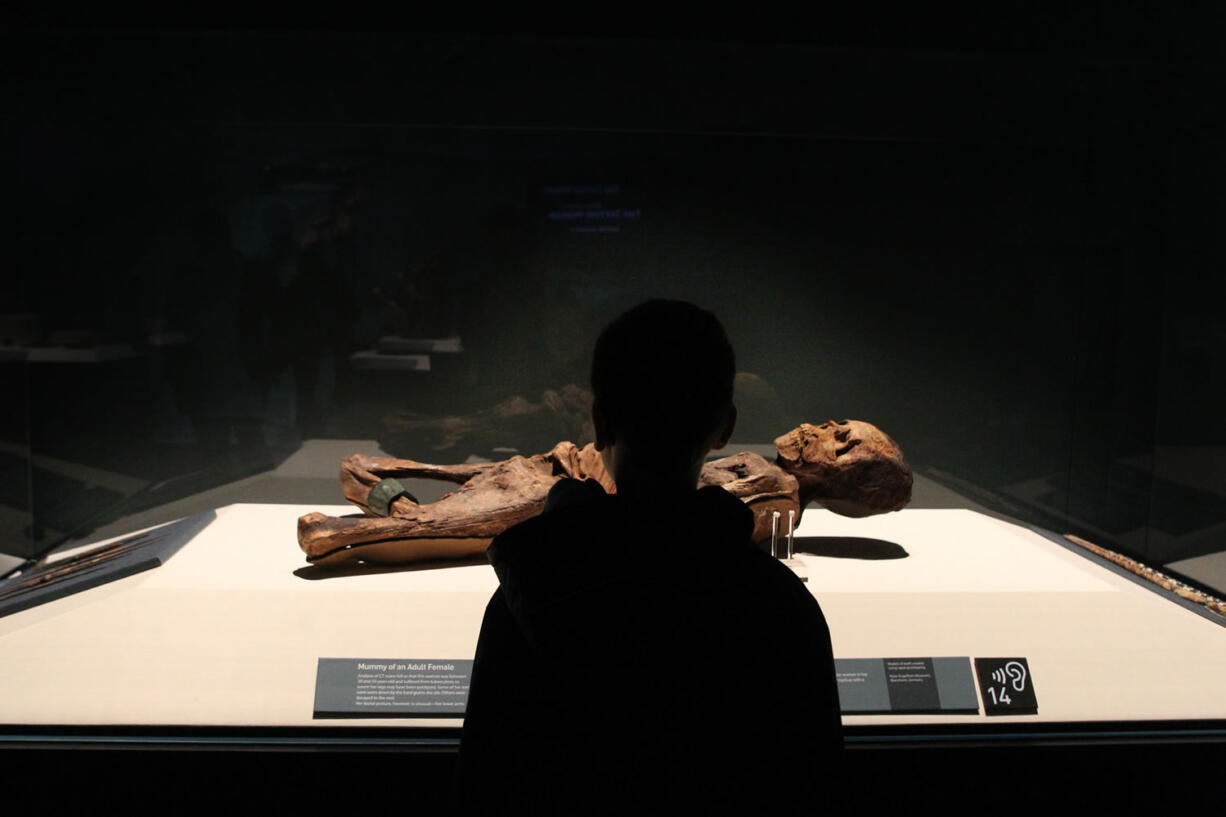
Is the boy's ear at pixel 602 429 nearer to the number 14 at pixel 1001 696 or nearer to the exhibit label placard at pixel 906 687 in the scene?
the exhibit label placard at pixel 906 687

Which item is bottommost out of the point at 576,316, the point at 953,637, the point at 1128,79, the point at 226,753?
the point at 226,753

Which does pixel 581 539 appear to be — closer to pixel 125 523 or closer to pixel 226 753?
pixel 226 753

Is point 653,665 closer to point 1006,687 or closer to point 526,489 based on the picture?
point 1006,687

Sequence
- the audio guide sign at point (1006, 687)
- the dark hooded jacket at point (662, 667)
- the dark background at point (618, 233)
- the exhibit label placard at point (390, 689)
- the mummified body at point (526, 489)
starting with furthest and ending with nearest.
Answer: the dark background at point (618, 233) → the mummified body at point (526, 489) → the audio guide sign at point (1006, 687) → the exhibit label placard at point (390, 689) → the dark hooded jacket at point (662, 667)

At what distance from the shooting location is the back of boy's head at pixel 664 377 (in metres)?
1.11

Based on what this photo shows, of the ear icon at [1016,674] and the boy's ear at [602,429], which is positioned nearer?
the boy's ear at [602,429]

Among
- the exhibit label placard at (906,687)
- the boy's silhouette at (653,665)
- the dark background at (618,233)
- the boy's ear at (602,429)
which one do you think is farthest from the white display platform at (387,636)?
the boy's ear at (602,429)

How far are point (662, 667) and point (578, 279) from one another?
1903mm

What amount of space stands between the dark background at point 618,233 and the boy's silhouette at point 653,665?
1802 mm

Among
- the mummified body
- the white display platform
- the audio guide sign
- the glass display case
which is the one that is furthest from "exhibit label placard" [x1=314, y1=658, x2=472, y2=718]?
the audio guide sign

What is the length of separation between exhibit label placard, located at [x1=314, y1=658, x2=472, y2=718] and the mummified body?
0.60 m

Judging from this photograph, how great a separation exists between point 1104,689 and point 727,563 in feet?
4.84

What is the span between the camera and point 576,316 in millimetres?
2869

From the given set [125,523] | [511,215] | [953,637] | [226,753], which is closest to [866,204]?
[511,215]
